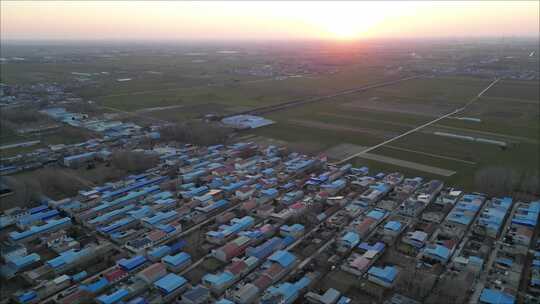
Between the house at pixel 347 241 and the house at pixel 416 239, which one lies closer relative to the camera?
the house at pixel 347 241

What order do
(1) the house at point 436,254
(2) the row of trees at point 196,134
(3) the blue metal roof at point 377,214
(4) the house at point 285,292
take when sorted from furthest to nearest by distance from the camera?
(2) the row of trees at point 196,134, (3) the blue metal roof at point 377,214, (1) the house at point 436,254, (4) the house at point 285,292

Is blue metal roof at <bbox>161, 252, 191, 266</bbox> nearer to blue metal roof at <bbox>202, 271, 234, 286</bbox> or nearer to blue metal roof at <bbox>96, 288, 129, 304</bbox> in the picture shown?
blue metal roof at <bbox>202, 271, 234, 286</bbox>

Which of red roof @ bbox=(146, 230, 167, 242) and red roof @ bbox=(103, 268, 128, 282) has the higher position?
red roof @ bbox=(146, 230, 167, 242)

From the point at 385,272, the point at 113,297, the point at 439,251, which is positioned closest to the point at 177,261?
the point at 113,297

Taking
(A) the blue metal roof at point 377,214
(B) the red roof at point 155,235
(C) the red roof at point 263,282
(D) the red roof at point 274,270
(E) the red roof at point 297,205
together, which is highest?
(A) the blue metal roof at point 377,214

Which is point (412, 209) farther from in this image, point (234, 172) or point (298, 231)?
point (234, 172)

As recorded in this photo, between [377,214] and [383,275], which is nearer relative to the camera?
[383,275]

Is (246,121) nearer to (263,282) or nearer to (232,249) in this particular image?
(232,249)

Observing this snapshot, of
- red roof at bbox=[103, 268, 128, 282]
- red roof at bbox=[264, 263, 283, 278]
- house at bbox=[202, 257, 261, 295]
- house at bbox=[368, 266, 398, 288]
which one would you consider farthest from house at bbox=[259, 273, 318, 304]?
red roof at bbox=[103, 268, 128, 282]

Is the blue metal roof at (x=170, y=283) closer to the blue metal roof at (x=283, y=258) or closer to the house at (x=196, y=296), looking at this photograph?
the house at (x=196, y=296)

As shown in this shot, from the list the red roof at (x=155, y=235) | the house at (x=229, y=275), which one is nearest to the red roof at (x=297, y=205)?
the house at (x=229, y=275)

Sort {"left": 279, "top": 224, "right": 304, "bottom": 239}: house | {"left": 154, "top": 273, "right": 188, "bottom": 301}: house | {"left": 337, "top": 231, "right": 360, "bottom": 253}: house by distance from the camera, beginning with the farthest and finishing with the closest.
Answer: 1. {"left": 279, "top": 224, "right": 304, "bottom": 239}: house
2. {"left": 337, "top": 231, "right": 360, "bottom": 253}: house
3. {"left": 154, "top": 273, "right": 188, "bottom": 301}: house

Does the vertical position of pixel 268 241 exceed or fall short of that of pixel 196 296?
it exceeds it

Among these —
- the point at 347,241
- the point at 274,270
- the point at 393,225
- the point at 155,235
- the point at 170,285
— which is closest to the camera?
the point at 170,285
